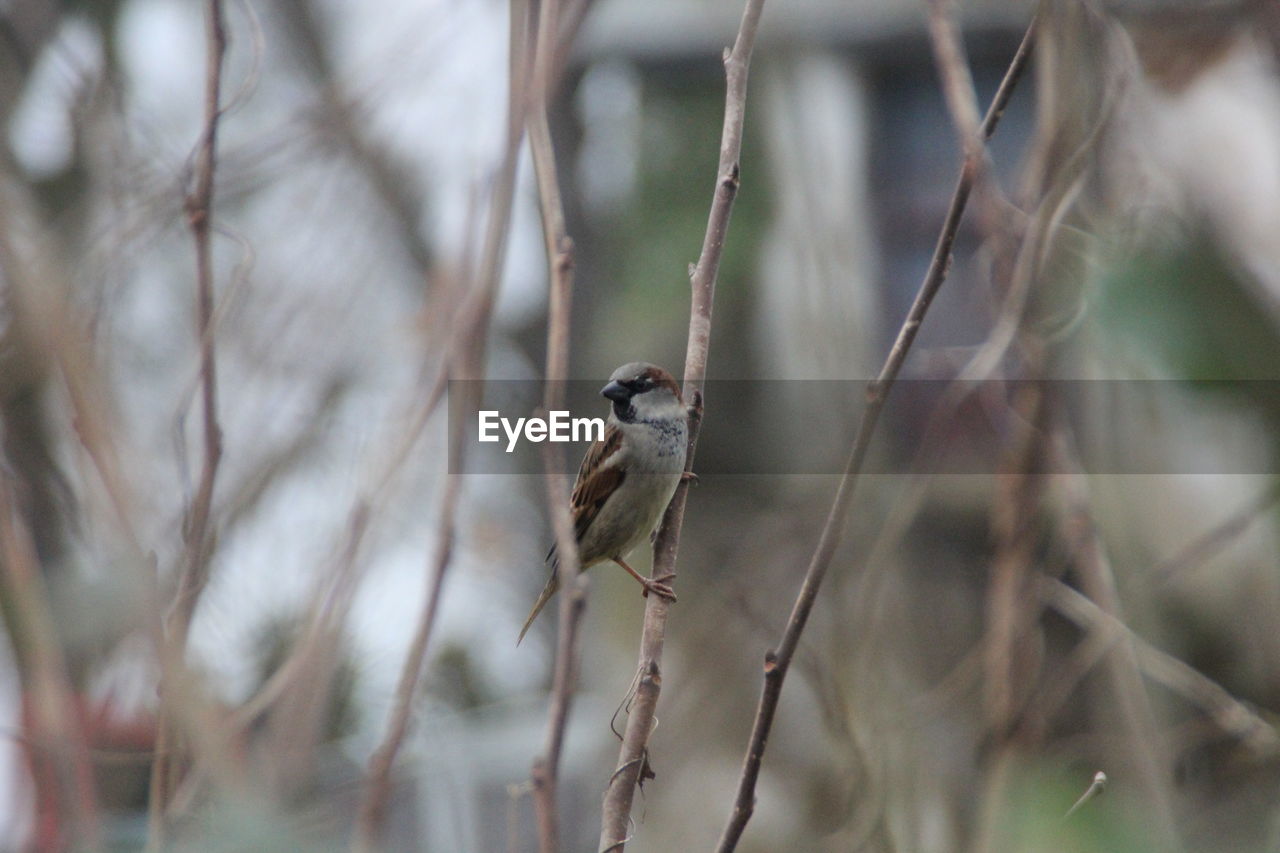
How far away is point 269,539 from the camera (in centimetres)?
194

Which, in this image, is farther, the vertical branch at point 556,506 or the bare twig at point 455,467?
the bare twig at point 455,467

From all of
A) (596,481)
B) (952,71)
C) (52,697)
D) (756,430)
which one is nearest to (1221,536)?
(952,71)

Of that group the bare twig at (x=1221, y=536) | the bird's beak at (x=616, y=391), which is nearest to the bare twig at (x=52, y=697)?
the bird's beak at (x=616, y=391)

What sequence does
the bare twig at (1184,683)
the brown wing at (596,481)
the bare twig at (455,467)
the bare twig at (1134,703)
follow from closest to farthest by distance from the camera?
the bare twig at (455,467) → the bare twig at (1134,703) → the bare twig at (1184,683) → the brown wing at (596,481)

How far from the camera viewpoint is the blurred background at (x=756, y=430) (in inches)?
47.6

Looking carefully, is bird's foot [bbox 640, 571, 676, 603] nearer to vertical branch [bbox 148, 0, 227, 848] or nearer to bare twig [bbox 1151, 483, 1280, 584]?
vertical branch [bbox 148, 0, 227, 848]

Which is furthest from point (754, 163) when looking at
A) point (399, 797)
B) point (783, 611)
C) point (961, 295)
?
point (399, 797)

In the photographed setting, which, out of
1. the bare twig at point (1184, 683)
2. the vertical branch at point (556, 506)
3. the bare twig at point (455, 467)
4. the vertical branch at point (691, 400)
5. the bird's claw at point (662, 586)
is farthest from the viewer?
the bare twig at point (1184, 683)

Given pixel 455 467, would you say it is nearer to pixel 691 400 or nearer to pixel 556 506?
pixel 556 506

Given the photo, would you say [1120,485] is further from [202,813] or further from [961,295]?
[202,813]

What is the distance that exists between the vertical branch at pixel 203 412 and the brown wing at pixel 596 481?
1.20m

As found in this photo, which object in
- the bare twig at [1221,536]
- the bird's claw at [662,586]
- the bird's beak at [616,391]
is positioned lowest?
the bird's claw at [662,586]

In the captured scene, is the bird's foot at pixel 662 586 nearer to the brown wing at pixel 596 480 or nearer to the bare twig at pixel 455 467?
the bare twig at pixel 455 467

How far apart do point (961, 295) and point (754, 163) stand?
1.01m
